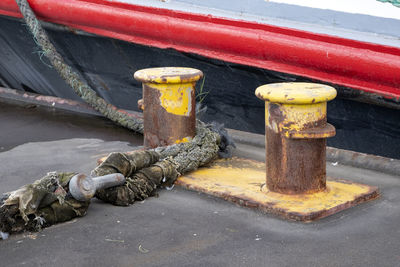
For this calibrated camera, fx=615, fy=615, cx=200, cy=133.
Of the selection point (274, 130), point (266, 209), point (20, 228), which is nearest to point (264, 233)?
point (266, 209)

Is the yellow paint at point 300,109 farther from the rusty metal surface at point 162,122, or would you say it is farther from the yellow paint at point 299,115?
the rusty metal surface at point 162,122

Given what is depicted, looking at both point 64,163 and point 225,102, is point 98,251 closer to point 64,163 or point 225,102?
point 64,163

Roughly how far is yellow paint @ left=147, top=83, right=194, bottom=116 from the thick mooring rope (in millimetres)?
957

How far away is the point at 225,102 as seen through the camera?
4.37 m

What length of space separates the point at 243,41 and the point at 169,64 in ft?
2.56

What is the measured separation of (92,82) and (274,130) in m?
2.45

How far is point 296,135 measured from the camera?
283 cm

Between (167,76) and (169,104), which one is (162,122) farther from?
(167,76)

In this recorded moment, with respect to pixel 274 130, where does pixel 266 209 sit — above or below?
below

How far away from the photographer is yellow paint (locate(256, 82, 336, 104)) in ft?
9.20

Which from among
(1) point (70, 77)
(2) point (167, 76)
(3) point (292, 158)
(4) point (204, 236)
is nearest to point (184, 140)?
(2) point (167, 76)

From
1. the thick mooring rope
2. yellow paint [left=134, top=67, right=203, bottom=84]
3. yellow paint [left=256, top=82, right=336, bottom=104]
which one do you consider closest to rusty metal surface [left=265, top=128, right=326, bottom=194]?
yellow paint [left=256, top=82, right=336, bottom=104]

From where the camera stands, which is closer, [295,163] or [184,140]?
[295,163]

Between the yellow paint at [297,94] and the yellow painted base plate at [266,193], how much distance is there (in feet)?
1.56
